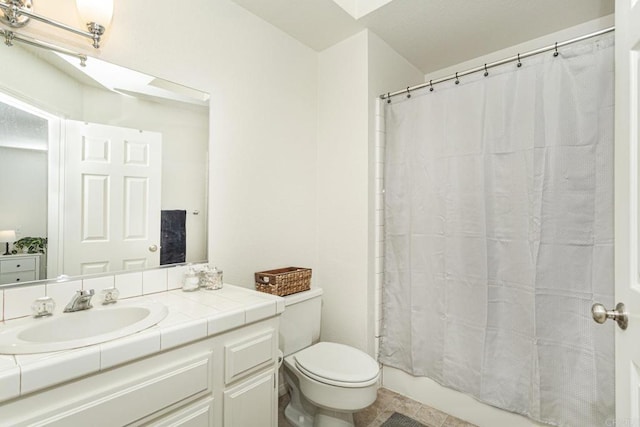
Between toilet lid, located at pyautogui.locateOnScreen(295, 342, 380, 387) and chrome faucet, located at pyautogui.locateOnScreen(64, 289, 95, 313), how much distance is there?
38.2 inches

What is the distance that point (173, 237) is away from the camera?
1530mm

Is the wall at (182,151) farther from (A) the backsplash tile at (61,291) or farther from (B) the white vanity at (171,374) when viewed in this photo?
(A) the backsplash tile at (61,291)

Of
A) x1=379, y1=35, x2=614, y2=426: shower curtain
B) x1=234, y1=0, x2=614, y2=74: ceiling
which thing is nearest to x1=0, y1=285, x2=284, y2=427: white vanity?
x1=379, y1=35, x2=614, y2=426: shower curtain

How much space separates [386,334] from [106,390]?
1.62 meters

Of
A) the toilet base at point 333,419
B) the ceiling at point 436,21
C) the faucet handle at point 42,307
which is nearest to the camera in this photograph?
the faucet handle at point 42,307

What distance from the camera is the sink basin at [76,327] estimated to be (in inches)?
32.4

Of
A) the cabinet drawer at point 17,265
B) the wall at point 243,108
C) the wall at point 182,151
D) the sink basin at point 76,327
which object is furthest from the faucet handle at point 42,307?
the wall at point 243,108

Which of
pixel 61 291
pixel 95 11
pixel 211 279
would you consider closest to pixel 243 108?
pixel 95 11

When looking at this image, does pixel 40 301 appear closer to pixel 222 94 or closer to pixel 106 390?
pixel 106 390

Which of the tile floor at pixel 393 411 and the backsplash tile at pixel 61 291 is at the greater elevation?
the backsplash tile at pixel 61 291

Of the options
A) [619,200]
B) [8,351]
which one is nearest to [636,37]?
[619,200]

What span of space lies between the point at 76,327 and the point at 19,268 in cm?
30

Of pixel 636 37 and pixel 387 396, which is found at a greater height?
pixel 636 37

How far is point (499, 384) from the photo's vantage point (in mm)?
1609
